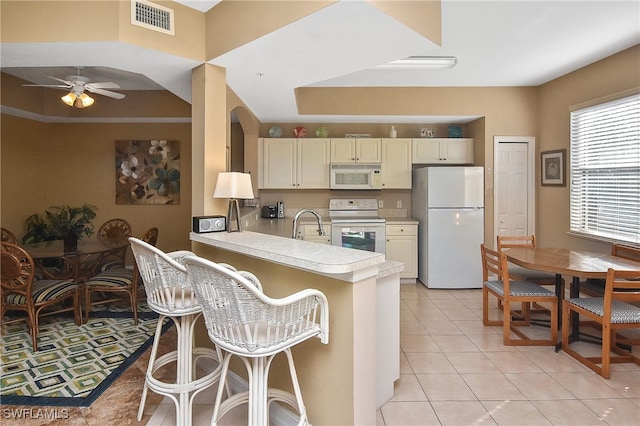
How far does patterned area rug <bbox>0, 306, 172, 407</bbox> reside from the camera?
240 cm

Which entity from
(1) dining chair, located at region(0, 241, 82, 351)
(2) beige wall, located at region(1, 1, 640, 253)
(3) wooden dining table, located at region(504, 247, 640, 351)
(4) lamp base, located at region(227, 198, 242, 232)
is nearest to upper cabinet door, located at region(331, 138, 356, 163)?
(2) beige wall, located at region(1, 1, 640, 253)

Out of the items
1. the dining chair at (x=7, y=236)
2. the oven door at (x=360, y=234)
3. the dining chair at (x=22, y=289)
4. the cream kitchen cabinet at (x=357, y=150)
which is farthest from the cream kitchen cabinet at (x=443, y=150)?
the dining chair at (x=7, y=236)

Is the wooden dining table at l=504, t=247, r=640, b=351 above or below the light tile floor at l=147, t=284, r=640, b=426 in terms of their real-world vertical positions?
above

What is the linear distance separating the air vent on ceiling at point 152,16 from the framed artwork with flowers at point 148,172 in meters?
3.33

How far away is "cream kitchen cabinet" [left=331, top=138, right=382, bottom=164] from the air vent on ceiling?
3.02m

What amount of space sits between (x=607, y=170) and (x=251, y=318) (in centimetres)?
408

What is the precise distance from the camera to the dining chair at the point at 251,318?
1438 millimetres

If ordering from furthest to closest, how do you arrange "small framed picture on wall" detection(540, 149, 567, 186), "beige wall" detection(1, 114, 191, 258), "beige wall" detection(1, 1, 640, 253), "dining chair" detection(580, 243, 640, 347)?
"beige wall" detection(1, 114, 191, 258)
"small framed picture on wall" detection(540, 149, 567, 186)
"beige wall" detection(1, 1, 640, 253)
"dining chair" detection(580, 243, 640, 347)

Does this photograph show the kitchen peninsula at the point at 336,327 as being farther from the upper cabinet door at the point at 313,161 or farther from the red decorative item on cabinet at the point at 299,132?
the red decorative item on cabinet at the point at 299,132

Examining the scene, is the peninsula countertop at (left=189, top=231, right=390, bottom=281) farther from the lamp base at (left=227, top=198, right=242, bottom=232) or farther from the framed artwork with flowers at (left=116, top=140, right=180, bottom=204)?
the framed artwork with flowers at (left=116, top=140, right=180, bottom=204)

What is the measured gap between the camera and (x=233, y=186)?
103 inches

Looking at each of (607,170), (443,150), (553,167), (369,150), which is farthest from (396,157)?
(607,170)

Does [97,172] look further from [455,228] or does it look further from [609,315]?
[609,315]

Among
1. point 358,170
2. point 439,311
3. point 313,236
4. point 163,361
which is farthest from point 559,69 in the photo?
point 163,361
